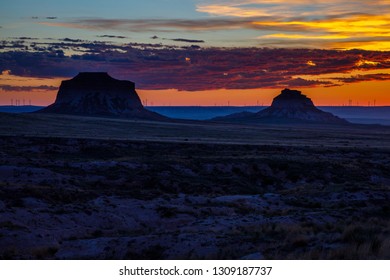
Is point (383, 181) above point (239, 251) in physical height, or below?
below

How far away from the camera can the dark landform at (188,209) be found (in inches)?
697

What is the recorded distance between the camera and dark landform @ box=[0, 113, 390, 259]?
697 inches

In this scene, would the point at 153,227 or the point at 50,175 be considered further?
the point at 50,175

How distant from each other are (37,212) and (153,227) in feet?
16.8

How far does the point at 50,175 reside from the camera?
3597cm

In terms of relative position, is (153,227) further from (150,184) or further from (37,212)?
(150,184)

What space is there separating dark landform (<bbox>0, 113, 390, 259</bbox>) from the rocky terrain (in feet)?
0.18

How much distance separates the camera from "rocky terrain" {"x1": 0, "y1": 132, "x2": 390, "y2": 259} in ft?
58.1

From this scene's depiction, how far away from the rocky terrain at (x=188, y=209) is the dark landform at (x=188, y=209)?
0.18ft

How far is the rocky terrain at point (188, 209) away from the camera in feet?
58.1

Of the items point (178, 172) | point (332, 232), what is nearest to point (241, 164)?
point (178, 172)

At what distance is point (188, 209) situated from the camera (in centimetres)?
2780

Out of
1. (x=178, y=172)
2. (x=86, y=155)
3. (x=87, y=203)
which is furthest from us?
(x=86, y=155)

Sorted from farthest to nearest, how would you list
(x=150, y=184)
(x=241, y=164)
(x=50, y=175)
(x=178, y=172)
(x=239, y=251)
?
(x=241, y=164) < (x=178, y=172) < (x=150, y=184) < (x=50, y=175) < (x=239, y=251)
